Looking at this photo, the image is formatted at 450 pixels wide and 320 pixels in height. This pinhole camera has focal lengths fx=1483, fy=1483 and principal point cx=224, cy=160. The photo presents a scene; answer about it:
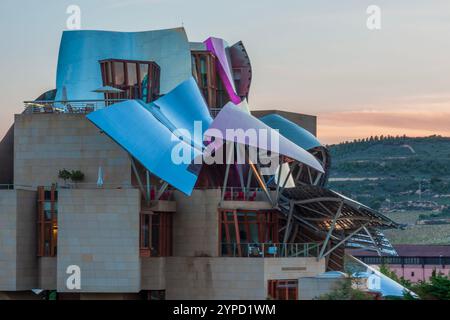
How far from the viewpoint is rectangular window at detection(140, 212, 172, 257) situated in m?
82.2

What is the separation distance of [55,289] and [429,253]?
109 metres

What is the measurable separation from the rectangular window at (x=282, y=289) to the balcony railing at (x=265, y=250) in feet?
5.52

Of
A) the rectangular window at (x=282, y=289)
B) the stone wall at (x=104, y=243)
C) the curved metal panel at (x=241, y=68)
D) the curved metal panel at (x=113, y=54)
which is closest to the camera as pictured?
the stone wall at (x=104, y=243)

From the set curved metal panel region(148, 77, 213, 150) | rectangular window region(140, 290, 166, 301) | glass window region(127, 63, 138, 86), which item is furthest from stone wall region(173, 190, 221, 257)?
glass window region(127, 63, 138, 86)

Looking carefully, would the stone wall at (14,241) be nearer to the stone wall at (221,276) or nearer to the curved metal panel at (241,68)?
the stone wall at (221,276)

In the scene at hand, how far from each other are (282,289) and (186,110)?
13.0 metres

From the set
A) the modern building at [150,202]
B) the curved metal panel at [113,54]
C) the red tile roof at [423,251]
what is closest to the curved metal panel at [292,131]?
the modern building at [150,202]

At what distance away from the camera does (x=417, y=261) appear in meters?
182

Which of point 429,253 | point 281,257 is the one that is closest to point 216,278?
point 281,257

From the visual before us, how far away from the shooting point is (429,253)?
185625 mm

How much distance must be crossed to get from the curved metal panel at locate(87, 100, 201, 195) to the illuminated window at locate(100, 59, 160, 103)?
847 centimetres

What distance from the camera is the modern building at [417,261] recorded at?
176875mm

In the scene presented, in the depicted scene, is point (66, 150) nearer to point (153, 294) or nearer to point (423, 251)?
point (153, 294)
